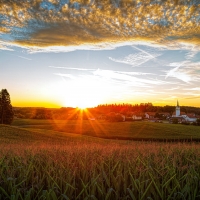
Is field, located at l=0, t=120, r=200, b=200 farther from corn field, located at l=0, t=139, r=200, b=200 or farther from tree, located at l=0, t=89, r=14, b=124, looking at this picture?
tree, located at l=0, t=89, r=14, b=124

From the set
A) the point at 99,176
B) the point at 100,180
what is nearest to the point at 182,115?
the point at 99,176

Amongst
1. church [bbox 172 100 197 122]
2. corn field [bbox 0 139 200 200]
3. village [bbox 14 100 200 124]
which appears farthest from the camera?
church [bbox 172 100 197 122]

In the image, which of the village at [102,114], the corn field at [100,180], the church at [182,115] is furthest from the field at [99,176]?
the church at [182,115]

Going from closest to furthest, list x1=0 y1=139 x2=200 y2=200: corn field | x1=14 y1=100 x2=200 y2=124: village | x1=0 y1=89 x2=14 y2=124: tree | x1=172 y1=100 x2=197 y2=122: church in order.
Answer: x1=0 y1=139 x2=200 y2=200: corn field → x1=0 y1=89 x2=14 y2=124: tree → x1=14 y1=100 x2=200 y2=124: village → x1=172 y1=100 x2=197 y2=122: church

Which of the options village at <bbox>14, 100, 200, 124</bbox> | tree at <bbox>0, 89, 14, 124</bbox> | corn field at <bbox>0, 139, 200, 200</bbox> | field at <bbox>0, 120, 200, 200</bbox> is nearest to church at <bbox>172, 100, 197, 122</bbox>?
village at <bbox>14, 100, 200, 124</bbox>

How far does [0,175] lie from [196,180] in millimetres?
3184

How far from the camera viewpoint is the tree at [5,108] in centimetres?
5769

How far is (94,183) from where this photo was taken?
120 inches

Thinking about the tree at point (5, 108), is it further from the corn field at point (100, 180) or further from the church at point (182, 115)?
the church at point (182, 115)

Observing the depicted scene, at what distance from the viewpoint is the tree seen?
189 ft

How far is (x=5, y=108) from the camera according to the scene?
58.0m

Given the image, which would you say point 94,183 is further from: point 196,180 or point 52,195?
point 196,180

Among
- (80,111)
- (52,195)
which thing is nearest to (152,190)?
(52,195)

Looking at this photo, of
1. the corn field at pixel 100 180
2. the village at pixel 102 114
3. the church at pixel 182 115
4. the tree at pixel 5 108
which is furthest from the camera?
the church at pixel 182 115
